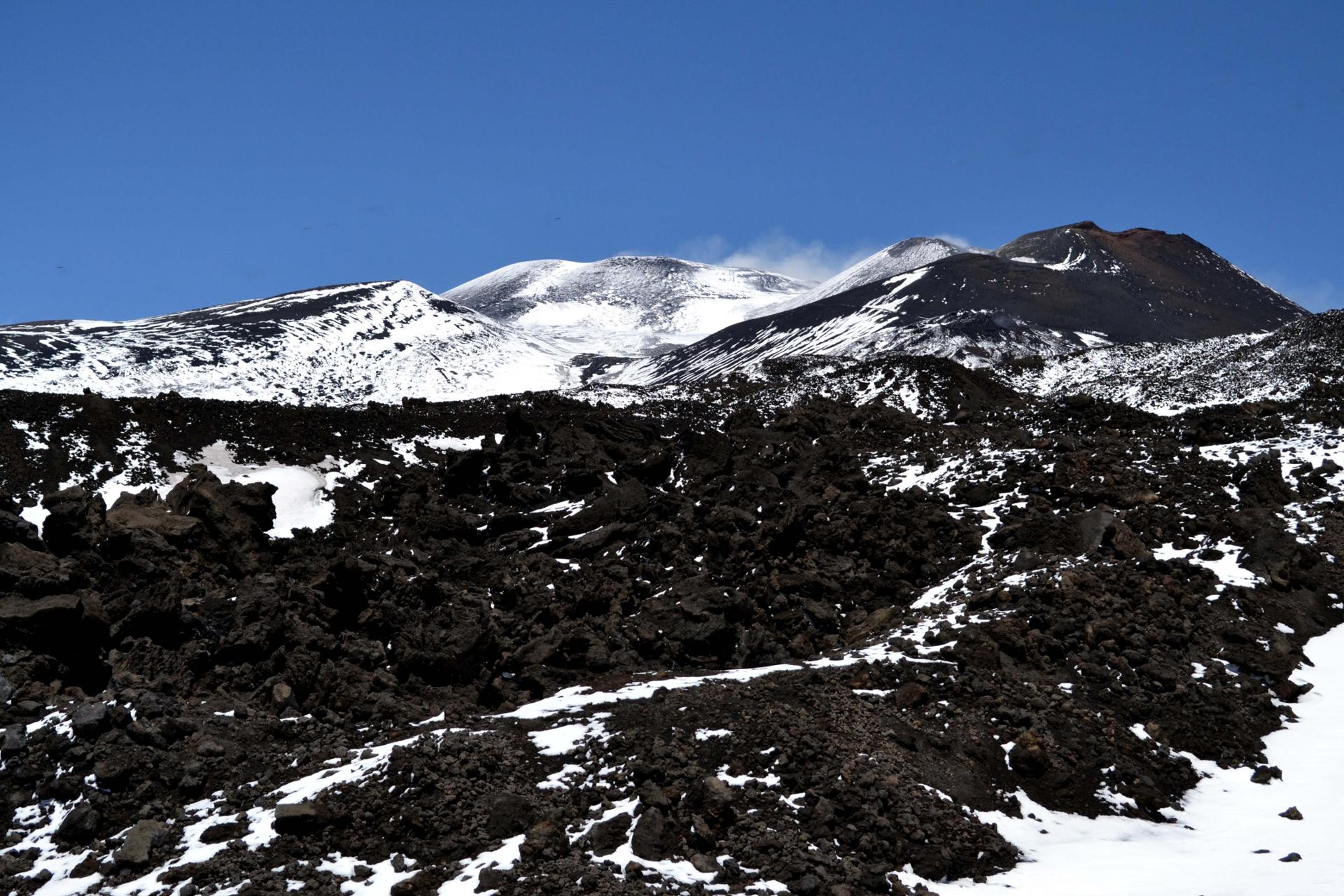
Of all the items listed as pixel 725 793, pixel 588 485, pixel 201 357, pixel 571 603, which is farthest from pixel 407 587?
pixel 201 357

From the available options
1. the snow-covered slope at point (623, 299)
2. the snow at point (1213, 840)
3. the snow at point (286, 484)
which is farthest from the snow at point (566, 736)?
the snow-covered slope at point (623, 299)

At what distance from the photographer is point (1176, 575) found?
13.4m

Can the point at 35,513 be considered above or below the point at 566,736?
above

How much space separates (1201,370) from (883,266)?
110395mm

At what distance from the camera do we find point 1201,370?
39.8 metres

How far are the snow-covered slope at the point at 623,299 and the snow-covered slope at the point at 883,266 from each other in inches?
528

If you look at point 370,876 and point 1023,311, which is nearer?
point 370,876

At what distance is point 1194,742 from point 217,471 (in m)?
22.0

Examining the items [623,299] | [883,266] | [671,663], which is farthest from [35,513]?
[623,299]

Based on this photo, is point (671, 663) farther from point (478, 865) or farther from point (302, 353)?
point (302, 353)

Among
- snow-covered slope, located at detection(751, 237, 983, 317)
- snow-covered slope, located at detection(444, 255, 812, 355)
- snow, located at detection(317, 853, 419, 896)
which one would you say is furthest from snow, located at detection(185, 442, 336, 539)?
snow-covered slope, located at detection(751, 237, 983, 317)

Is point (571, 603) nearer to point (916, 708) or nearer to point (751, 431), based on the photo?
point (916, 708)

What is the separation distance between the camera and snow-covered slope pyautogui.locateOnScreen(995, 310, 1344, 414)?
33.9 meters

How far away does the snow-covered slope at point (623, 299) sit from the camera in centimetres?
14300
